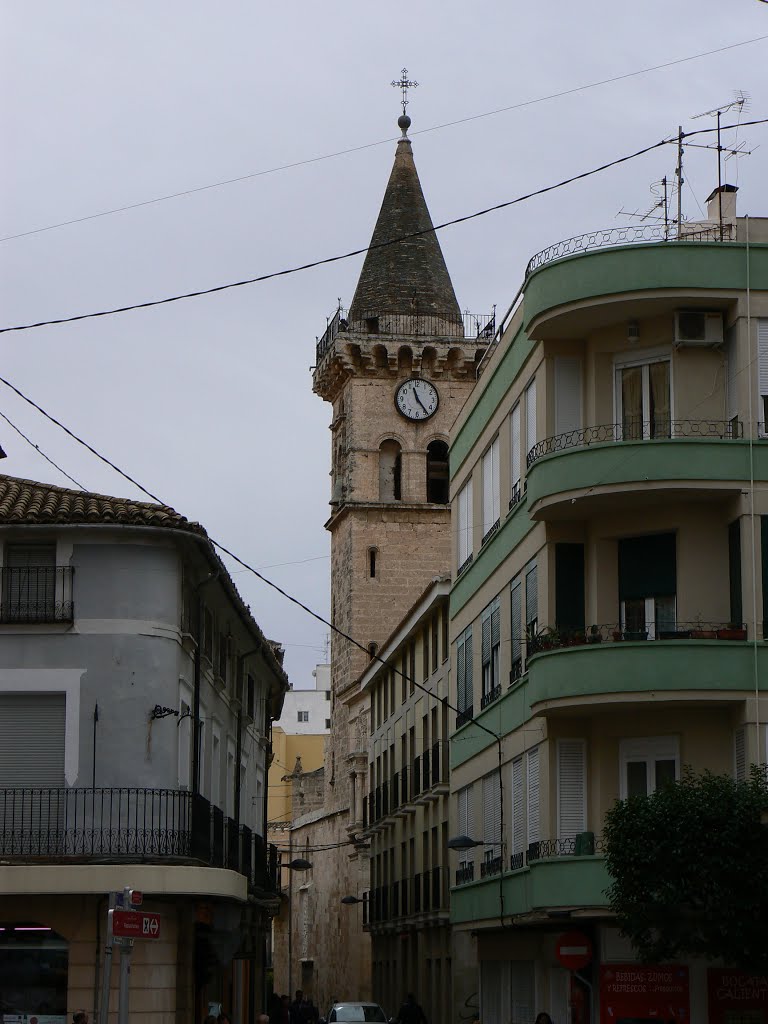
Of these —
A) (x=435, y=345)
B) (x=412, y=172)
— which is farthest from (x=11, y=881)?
(x=412, y=172)

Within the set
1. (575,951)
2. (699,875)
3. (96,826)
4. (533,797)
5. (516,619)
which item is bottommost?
(575,951)

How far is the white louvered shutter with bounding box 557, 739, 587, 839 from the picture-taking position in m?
28.3

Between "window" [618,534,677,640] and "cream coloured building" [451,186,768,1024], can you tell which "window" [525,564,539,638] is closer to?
"cream coloured building" [451,186,768,1024]

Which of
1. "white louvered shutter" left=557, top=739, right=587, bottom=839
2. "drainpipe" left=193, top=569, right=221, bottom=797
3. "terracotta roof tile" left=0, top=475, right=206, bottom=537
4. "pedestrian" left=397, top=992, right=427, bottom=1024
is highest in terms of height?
"terracotta roof tile" left=0, top=475, right=206, bottom=537

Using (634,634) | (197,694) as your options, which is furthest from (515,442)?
(197,694)

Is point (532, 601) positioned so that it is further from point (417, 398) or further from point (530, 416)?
point (417, 398)

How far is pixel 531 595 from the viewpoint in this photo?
30594 mm

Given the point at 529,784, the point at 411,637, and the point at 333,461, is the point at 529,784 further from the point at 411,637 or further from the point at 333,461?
the point at 333,461

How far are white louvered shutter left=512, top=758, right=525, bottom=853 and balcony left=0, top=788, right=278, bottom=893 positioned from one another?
6.46m

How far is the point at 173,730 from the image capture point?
2734cm

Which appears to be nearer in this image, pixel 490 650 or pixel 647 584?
pixel 647 584

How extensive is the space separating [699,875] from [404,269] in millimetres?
62748

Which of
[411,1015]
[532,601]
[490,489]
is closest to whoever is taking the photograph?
[532,601]

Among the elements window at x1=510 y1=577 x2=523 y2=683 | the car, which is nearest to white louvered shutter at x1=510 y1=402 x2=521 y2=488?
window at x1=510 y1=577 x2=523 y2=683
